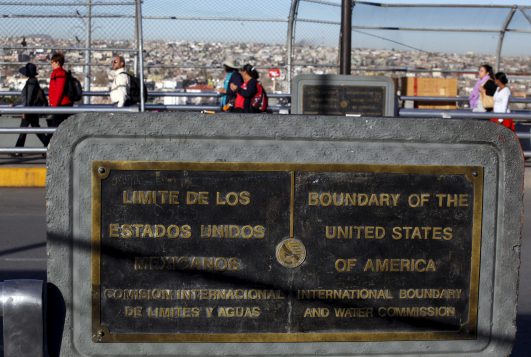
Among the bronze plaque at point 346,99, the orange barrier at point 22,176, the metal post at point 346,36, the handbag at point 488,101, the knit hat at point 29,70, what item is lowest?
the orange barrier at point 22,176

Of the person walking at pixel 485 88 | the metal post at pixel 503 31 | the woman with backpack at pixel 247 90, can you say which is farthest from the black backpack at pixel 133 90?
the metal post at pixel 503 31

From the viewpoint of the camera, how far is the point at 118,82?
14.5 m

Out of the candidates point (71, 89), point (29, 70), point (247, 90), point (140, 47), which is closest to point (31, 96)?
point (29, 70)

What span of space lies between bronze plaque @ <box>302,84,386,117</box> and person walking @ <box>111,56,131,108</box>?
2575 mm

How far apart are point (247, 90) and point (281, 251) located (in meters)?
10.6

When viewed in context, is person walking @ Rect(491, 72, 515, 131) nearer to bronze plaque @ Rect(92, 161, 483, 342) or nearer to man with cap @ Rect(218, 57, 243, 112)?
man with cap @ Rect(218, 57, 243, 112)

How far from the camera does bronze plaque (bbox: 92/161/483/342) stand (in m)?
4.04

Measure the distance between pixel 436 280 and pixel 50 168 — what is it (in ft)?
5.45

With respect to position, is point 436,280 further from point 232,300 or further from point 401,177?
point 232,300

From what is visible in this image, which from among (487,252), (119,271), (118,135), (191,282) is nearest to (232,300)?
(191,282)

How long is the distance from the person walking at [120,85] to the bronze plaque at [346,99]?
2.58m

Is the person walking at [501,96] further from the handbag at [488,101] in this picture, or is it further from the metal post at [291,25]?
the metal post at [291,25]

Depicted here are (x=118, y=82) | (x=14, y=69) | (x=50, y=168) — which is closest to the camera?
(x=50, y=168)

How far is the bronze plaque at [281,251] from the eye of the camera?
404 cm
